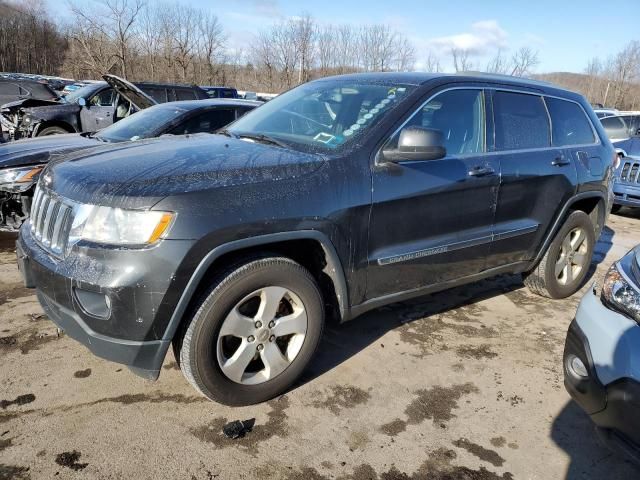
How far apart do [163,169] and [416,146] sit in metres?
1.36

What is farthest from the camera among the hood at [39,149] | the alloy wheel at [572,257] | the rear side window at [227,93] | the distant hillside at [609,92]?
the distant hillside at [609,92]

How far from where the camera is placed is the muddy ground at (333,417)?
7.70 feet

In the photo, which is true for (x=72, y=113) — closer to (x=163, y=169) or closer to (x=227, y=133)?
(x=227, y=133)

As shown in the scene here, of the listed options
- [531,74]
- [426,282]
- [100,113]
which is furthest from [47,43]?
[426,282]

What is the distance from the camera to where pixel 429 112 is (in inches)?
126

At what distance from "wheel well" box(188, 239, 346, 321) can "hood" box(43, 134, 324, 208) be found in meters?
0.36

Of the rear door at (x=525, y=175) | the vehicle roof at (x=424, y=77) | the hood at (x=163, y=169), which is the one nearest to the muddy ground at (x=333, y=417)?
the rear door at (x=525, y=175)

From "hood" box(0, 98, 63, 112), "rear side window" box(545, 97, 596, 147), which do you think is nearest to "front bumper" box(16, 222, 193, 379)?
"rear side window" box(545, 97, 596, 147)

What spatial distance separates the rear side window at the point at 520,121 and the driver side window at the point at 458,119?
0.17 metres

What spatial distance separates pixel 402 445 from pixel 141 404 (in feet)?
4.60

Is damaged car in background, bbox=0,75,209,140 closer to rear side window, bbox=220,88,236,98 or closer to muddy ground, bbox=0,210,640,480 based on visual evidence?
rear side window, bbox=220,88,236,98

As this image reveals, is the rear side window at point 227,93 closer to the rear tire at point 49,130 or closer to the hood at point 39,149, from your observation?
the rear tire at point 49,130

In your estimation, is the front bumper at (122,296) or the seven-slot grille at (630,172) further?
the seven-slot grille at (630,172)

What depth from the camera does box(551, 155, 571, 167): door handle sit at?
393 cm
